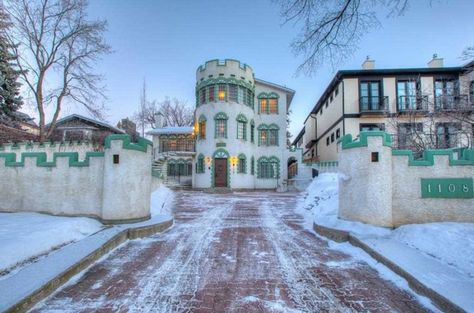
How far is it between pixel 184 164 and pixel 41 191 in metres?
19.3

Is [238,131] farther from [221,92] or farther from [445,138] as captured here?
[445,138]

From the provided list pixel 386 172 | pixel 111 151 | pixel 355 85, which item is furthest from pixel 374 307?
pixel 355 85

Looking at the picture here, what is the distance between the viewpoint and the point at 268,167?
25203 millimetres

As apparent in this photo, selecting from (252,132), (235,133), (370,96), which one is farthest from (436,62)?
(235,133)

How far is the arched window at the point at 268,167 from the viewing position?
82.3 ft

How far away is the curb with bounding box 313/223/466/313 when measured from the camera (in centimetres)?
293

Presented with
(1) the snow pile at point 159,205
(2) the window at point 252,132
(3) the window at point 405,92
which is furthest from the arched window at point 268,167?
(1) the snow pile at point 159,205

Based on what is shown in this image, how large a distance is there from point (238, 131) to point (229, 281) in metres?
20.4

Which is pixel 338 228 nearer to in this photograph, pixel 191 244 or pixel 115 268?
pixel 191 244

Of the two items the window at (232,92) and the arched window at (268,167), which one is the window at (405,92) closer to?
the arched window at (268,167)

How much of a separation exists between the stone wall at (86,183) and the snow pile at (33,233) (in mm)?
371

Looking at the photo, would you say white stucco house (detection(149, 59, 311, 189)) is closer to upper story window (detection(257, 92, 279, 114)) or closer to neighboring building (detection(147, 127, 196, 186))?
upper story window (detection(257, 92, 279, 114))

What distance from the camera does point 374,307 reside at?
3055 mm

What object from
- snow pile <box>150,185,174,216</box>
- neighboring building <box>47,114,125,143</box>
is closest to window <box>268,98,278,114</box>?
neighboring building <box>47,114,125,143</box>
